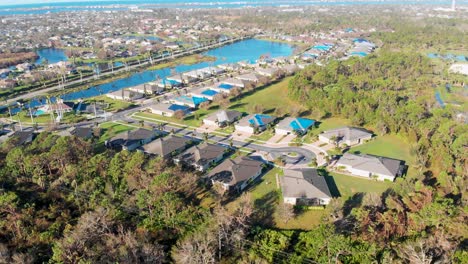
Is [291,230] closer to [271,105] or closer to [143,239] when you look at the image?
[143,239]

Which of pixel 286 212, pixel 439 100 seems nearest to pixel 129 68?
pixel 439 100

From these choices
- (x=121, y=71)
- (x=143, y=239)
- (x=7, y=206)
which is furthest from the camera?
(x=121, y=71)

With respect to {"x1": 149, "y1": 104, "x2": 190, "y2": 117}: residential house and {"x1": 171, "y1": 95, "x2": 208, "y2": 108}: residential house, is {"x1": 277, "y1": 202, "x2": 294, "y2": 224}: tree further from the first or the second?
{"x1": 171, "y1": 95, "x2": 208, "y2": 108}: residential house

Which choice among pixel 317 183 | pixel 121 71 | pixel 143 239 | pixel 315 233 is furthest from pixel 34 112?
pixel 315 233

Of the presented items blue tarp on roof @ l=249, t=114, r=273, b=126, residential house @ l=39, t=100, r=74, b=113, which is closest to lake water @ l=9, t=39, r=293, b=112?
residential house @ l=39, t=100, r=74, b=113

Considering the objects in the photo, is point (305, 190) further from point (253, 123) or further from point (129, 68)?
point (129, 68)

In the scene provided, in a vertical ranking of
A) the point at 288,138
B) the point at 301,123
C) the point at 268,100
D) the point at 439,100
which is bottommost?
the point at 439,100
